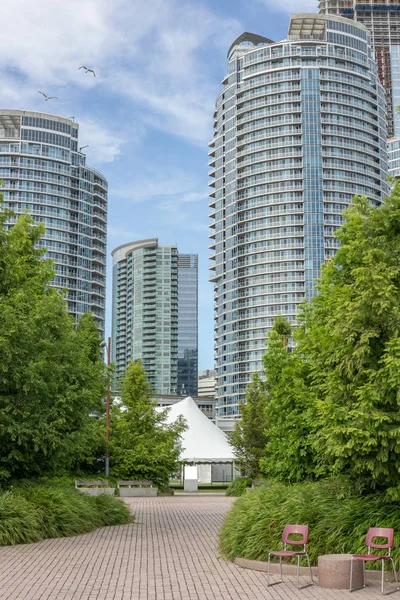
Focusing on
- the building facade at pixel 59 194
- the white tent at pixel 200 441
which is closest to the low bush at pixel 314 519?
the white tent at pixel 200 441

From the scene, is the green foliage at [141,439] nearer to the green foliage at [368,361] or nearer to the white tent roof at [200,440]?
the white tent roof at [200,440]

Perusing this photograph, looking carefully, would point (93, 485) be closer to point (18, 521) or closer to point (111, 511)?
point (111, 511)

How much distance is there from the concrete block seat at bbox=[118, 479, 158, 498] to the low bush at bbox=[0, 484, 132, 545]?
593 inches

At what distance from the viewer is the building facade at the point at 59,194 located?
13450cm

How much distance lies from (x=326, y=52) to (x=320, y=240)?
114 ft

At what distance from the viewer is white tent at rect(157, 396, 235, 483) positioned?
4678 cm

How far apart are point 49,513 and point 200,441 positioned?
3123 centimetres

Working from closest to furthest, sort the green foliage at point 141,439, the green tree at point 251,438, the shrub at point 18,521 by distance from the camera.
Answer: the shrub at point 18,521
the green foliage at point 141,439
the green tree at point 251,438

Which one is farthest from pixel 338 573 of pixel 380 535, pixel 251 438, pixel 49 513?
pixel 251 438

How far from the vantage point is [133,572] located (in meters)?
12.6

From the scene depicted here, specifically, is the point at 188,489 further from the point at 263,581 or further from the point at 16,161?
the point at 16,161

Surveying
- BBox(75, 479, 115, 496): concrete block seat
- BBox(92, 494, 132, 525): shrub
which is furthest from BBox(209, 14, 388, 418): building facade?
BBox(92, 494, 132, 525): shrub

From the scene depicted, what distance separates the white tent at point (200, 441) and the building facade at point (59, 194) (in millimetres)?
85413

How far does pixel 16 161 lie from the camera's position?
13562 centimetres
